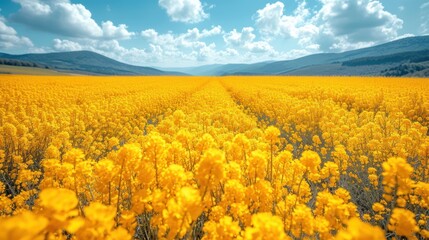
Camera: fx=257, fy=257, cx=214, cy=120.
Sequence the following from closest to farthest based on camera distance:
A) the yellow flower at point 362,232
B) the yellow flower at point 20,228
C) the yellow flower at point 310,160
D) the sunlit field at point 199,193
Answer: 1. the yellow flower at point 20,228
2. the yellow flower at point 362,232
3. the sunlit field at point 199,193
4. the yellow flower at point 310,160

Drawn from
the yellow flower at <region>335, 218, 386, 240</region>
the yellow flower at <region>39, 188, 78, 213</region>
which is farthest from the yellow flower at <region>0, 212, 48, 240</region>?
the yellow flower at <region>335, 218, 386, 240</region>

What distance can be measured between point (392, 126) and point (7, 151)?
10790mm

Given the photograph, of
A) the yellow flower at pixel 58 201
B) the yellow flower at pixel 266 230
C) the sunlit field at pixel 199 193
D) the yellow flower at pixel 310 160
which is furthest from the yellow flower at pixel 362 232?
the yellow flower at pixel 310 160

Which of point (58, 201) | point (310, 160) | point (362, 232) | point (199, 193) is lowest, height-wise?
point (310, 160)

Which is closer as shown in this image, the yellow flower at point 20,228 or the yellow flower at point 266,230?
the yellow flower at point 20,228

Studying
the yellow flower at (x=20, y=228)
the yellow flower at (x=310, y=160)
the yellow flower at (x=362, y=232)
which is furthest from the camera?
the yellow flower at (x=310, y=160)

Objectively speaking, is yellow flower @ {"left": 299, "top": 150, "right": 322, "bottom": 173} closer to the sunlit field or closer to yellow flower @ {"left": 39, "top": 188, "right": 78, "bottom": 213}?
the sunlit field

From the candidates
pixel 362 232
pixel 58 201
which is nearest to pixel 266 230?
pixel 362 232

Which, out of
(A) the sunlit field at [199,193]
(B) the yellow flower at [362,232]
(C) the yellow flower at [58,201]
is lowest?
(A) the sunlit field at [199,193]

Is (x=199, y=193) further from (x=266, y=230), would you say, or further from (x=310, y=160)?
(x=310, y=160)

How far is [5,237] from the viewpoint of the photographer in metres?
1.10

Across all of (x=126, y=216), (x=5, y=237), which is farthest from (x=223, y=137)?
(x=5, y=237)

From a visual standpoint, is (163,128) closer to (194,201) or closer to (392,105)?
(194,201)

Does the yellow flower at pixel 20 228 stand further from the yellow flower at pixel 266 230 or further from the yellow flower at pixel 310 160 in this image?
the yellow flower at pixel 310 160
